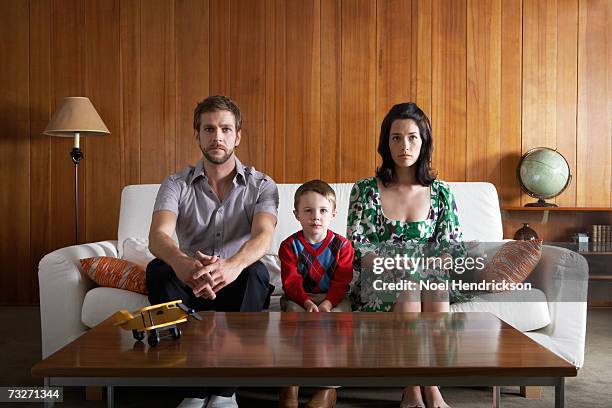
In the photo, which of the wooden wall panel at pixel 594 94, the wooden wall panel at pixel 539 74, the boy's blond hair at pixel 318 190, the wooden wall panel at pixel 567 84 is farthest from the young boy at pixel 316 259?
the wooden wall panel at pixel 594 94

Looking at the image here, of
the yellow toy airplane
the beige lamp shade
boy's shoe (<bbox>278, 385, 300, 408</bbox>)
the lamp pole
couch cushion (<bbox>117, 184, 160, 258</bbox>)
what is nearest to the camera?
the yellow toy airplane

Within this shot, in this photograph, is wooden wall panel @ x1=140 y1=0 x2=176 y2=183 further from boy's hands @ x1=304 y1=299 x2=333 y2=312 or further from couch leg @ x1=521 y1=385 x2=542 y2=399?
couch leg @ x1=521 y1=385 x2=542 y2=399

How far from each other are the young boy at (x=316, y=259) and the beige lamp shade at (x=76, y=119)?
6.38ft

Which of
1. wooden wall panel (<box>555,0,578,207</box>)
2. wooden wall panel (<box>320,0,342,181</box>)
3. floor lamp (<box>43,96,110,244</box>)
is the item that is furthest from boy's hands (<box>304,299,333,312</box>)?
wooden wall panel (<box>555,0,578,207</box>)

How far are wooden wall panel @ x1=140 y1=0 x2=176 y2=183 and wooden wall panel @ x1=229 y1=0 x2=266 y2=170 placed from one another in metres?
0.41

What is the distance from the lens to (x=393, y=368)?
1.20 meters

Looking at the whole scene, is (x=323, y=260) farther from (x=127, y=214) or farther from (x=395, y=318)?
(x=127, y=214)

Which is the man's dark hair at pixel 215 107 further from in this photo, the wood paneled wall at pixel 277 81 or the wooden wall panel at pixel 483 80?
the wooden wall panel at pixel 483 80

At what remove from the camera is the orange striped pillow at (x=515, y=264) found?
242 cm

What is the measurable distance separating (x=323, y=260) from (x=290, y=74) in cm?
210

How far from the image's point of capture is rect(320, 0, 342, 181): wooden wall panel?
4152 mm

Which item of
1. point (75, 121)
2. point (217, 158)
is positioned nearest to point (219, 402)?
point (217, 158)

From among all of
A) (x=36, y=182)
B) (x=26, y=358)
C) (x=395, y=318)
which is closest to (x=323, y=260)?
(x=395, y=318)

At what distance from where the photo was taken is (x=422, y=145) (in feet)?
7.71
